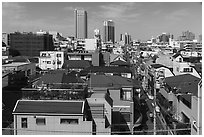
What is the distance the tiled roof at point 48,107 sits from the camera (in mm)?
1901

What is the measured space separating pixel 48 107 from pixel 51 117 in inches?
3.6

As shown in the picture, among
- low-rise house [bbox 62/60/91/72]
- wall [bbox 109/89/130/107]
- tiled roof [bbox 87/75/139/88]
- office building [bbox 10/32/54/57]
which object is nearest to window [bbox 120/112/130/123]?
wall [bbox 109/89/130/107]

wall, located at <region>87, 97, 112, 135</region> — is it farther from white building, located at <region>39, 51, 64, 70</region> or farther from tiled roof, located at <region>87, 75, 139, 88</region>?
white building, located at <region>39, 51, 64, 70</region>

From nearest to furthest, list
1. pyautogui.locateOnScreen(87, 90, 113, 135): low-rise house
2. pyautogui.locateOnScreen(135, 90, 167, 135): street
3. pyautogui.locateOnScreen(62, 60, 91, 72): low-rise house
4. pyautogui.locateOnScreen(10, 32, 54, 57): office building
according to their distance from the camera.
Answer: pyautogui.locateOnScreen(87, 90, 113, 135): low-rise house < pyautogui.locateOnScreen(135, 90, 167, 135): street < pyautogui.locateOnScreen(62, 60, 91, 72): low-rise house < pyautogui.locateOnScreen(10, 32, 54, 57): office building

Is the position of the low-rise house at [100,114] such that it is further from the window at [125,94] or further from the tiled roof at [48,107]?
the window at [125,94]

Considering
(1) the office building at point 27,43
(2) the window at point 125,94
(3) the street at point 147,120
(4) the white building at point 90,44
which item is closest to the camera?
(3) the street at point 147,120

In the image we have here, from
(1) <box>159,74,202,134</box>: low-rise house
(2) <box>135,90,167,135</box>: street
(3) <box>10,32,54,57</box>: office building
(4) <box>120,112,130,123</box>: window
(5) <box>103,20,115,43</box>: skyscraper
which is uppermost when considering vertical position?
(5) <box>103,20,115,43</box>: skyscraper

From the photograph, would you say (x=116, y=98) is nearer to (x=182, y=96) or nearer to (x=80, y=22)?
(x=182, y=96)

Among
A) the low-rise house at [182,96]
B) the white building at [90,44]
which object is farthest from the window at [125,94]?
the white building at [90,44]

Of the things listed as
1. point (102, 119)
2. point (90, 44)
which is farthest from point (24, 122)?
point (90, 44)

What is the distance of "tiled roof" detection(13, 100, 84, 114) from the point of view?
1901 millimetres

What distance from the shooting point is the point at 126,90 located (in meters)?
3.53

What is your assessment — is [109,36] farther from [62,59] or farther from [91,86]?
[91,86]

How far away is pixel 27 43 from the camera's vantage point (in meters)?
11.9
